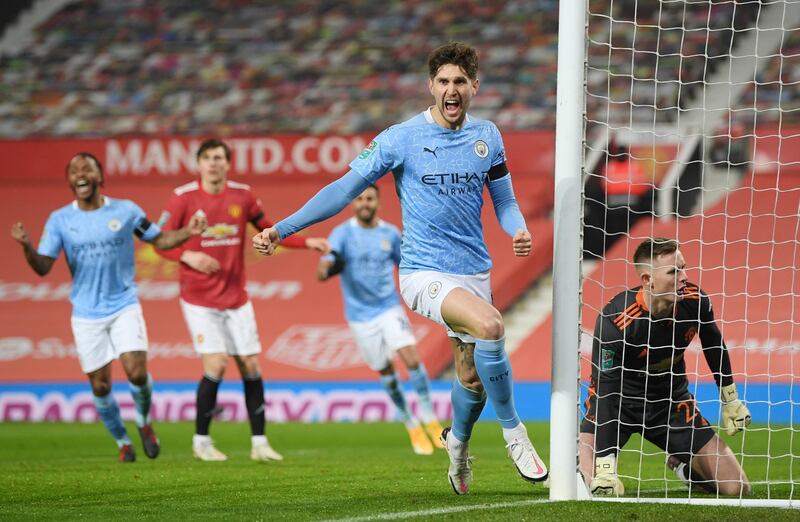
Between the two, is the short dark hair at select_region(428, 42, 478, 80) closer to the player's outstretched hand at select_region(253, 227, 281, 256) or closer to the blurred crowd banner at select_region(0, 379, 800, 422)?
the player's outstretched hand at select_region(253, 227, 281, 256)

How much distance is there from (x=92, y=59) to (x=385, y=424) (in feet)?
31.1

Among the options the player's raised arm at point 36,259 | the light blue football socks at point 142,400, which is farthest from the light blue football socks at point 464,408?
the light blue football socks at point 142,400

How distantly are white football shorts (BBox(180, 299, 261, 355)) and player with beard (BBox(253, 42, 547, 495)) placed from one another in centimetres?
383

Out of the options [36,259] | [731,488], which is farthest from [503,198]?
[36,259]

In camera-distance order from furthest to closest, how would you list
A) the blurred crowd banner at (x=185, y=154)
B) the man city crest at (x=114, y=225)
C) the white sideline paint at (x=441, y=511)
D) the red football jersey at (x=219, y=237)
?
the blurred crowd banner at (x=185, y=154) → the red football jersey at (x=219, y=237) → the man city crest at (x=114, y=225) → the white sideline paint at (x=441, y=511)

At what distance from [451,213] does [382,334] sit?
214 inches

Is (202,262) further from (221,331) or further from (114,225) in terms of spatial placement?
(114,225)

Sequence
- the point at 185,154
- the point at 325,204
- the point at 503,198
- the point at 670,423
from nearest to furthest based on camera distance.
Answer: the point at 325,204 < the point at 503,198 < the point at 670,423 < the point at 185,154

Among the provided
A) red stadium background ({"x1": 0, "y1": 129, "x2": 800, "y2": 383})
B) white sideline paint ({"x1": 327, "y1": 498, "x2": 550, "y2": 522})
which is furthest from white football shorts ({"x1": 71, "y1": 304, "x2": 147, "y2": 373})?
red stadium background ({"x1": 0, "y1": 129, "x2": 800, "y2": 383})

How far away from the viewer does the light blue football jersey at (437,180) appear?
5.93 metres

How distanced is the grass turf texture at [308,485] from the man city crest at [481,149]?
5.80 feet

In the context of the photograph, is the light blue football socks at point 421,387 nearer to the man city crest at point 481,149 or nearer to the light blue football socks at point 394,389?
the light blue football socks at point 394,389

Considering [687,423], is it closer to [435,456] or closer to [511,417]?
[511,417]

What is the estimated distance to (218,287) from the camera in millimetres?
9695
